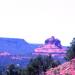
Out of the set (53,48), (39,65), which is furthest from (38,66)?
(53,48)

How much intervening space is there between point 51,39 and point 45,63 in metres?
125

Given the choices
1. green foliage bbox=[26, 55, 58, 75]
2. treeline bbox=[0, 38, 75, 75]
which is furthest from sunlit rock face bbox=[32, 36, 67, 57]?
green foliage bbox=[26, 55, 58, 75]

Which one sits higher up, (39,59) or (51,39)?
(51,39)

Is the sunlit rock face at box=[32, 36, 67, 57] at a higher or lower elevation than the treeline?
higher

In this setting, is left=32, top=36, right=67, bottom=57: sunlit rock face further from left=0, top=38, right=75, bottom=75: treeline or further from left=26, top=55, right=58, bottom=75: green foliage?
left=26, top=55, right=58, bottom=75: green foliage

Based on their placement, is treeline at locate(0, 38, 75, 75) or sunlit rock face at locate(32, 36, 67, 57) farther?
sunlit rock face at locate(32, 36, 67, 57)

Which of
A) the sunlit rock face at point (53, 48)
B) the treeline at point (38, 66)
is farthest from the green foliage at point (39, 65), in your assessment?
the sunlit rock face at point (53, 48)

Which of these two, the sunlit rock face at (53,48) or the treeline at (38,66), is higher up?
the sunlit rock face at (53,48)

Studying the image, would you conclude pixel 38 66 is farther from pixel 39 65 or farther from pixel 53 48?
pixel 53 48

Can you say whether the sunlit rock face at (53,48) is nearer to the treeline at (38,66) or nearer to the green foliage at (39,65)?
the treeline at (38,66)

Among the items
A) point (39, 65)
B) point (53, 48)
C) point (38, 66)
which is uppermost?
point (53, 48)

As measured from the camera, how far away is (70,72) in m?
19.9

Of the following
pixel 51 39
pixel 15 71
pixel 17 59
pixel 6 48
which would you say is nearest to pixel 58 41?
pixel 51 39

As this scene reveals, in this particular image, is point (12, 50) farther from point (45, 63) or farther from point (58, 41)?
point (45, 63)
